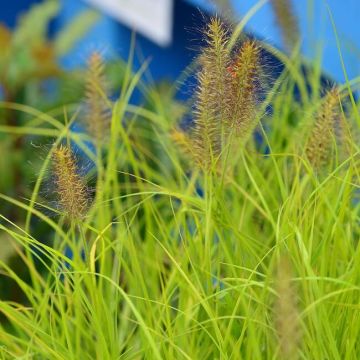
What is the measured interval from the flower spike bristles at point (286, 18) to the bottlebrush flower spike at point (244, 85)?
1.36 feet

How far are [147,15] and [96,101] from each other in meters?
3.18

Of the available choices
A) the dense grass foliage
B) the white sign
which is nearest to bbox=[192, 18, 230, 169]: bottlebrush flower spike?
the dense grass foliage

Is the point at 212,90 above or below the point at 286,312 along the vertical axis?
above

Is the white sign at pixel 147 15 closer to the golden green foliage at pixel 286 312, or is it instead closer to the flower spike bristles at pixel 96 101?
the flower spike bristles at pixel 96 101

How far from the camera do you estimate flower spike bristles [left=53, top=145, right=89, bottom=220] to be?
1330mm

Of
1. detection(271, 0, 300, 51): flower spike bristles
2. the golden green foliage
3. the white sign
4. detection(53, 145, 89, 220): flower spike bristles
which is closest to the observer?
the golden green foliage

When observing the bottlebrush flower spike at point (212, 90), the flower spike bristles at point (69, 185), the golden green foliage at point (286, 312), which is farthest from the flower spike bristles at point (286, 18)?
the golden green foliage at point (286, 312)

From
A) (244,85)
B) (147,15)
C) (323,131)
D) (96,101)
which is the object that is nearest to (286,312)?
(244,85)

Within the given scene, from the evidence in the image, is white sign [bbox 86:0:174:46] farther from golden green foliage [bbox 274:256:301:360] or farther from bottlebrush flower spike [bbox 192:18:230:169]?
golden green foliage [bbox 274:256:301:360]

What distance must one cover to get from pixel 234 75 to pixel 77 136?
668mm

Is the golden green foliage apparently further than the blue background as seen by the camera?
No

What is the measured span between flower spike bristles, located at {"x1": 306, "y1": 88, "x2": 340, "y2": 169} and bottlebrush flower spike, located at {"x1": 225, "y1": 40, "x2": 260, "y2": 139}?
159 mm

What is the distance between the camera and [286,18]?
1791 millimetres

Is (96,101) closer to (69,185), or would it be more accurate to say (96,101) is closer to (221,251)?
(221,251)
